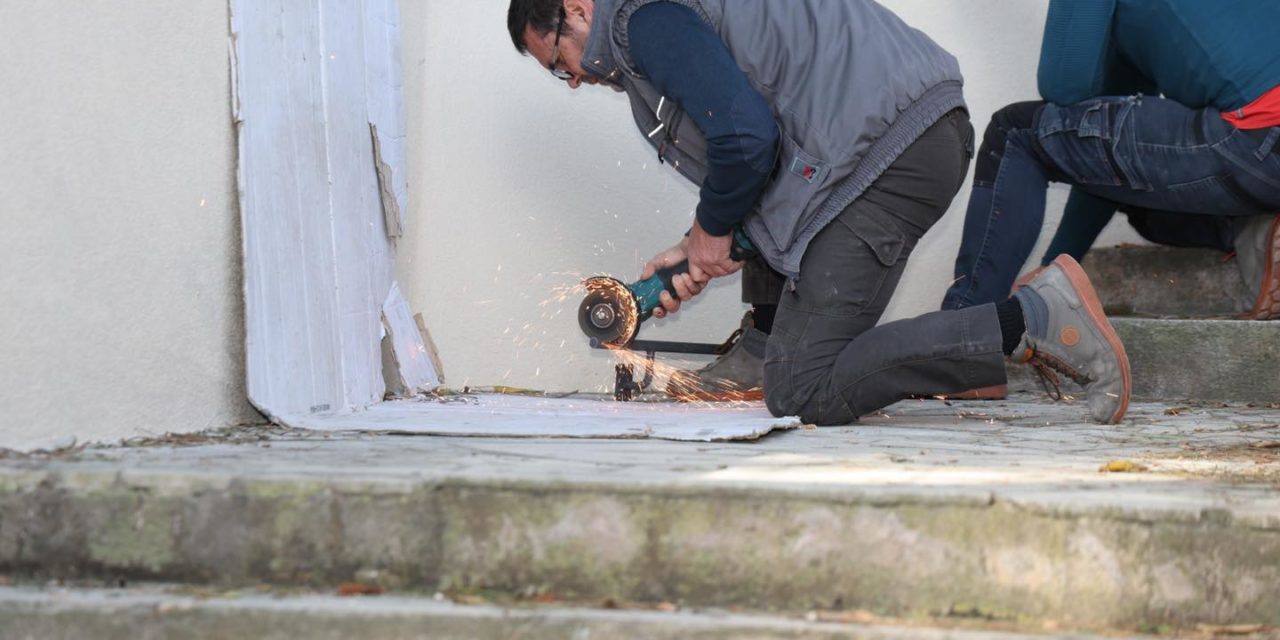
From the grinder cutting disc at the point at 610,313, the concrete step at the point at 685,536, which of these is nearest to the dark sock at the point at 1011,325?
the concrete step at the point at 685,536

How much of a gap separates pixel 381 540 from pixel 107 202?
1.15 meters

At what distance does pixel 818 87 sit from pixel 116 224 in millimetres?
1663

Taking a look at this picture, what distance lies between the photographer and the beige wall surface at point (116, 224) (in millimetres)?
2215

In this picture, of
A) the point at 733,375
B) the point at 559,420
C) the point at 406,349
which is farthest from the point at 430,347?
the point at 559,420

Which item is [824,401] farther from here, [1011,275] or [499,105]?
[499,105]

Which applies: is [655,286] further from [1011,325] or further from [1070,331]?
[1070,331]

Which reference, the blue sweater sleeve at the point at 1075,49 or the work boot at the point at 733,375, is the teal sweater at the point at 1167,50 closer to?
the blue sweater sleeve at the point at 1075,49

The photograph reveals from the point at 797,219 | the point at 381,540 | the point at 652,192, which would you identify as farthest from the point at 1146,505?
the point at 652,192

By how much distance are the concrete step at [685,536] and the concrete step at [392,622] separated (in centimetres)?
7

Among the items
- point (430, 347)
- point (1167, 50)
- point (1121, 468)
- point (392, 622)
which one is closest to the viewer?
point (392, 622)

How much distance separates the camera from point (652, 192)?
16.1 ft

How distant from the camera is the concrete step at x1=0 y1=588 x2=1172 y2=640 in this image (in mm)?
1562

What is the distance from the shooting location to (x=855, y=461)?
2201 millimetres

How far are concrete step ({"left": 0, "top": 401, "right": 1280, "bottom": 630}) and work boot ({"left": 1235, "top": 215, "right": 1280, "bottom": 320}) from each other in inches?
82.9
